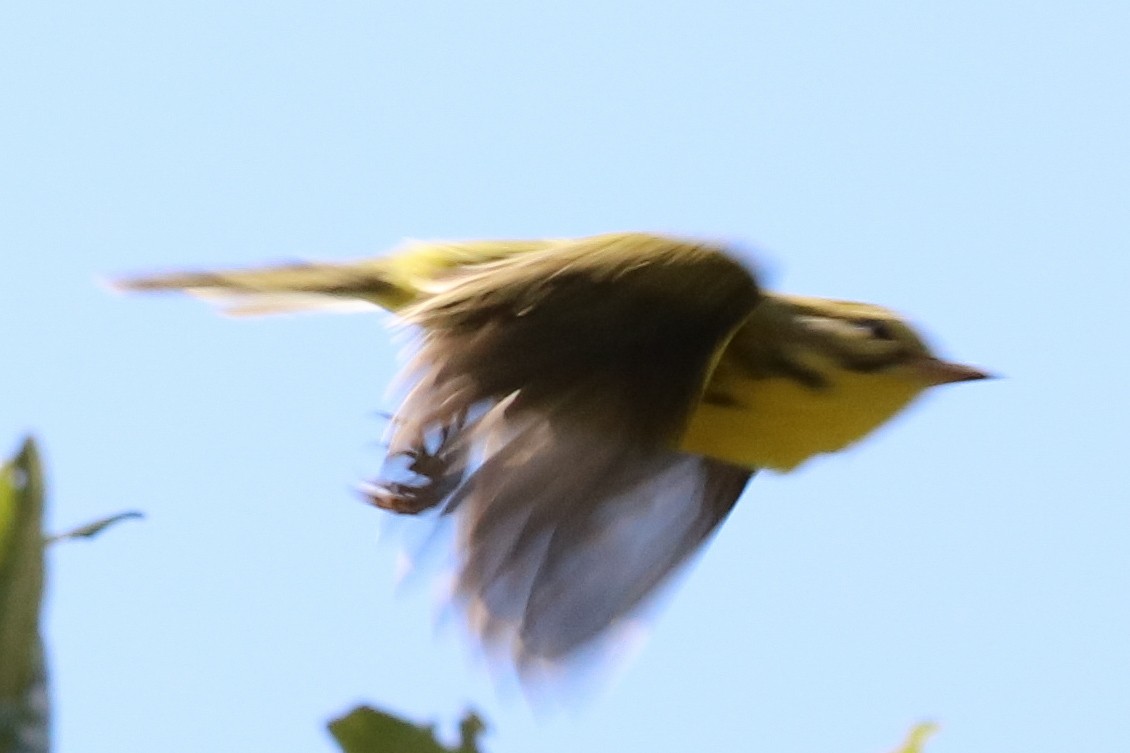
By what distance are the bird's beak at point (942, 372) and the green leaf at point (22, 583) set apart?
5.63 feet

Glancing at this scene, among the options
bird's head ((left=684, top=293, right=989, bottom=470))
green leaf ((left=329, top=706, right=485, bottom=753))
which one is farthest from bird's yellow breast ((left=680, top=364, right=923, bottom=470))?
green leaf ((left=329, top=706, right=485, bottom=753))

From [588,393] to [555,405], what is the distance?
0.05 m

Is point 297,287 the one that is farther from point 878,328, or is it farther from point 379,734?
point 379,734

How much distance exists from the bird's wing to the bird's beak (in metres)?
0.45

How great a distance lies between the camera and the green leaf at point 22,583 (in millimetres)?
793

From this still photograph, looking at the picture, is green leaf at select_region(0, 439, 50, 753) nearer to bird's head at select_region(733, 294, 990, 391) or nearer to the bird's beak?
bird's head at select_region(733, 294, 990, 391)

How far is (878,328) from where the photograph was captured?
2.36 metres

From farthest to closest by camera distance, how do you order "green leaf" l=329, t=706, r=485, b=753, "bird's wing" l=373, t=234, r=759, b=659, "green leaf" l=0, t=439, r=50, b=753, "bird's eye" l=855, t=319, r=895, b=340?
"bird's eye" l=855, t=319, r=895, b=340
"bird's wing" l=373, t=234, r=759, b=659
"green leaf" l=329, t=706, r=485, b=753
"green leaf" l=0, t=439, r=50, b=753

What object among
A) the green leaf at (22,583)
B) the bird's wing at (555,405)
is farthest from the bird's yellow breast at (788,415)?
the green leaf at (22,583)

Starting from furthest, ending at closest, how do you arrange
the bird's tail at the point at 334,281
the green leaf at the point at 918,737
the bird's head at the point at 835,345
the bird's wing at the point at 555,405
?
the bird's head at the point at 835,345, the bird's tail at the point at 334,281, the bird's wing at the point at 555,405, the green leaf at the point at 918,737

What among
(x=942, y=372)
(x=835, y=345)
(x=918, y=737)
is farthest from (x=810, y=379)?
(x=918, y=737)

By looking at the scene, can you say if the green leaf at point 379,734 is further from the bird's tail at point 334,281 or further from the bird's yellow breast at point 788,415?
the bird's yellow breast at point 788,415

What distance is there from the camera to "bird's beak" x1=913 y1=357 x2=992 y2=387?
2301 millimetres

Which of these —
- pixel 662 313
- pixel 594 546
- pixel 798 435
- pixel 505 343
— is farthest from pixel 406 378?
pixel 798 435
